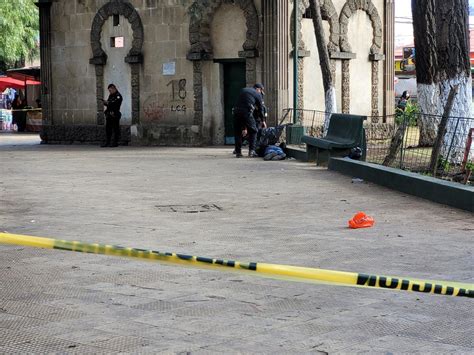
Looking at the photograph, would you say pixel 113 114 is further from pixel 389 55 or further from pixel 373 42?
pixel 389 55

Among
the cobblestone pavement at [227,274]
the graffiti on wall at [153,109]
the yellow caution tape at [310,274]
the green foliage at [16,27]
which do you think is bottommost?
the cobblestone pavement at [227,274]

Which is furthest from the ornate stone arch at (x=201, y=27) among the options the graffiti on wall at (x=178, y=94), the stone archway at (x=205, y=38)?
the graffiti on wall at (x=178, y=94)

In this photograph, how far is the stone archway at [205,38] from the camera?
1009 inches

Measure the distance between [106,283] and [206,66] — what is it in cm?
2032

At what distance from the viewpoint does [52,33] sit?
3017 cm

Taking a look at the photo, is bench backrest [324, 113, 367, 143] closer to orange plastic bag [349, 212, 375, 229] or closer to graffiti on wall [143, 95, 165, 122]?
orange plastic bag [349, 212, 375, 229]

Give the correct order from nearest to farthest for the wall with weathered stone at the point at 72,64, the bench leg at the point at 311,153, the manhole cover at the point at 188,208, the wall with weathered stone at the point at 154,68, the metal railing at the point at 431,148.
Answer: the manhole cover at the point at 188,208, the metal railing at the point at 431,148, the bench leg at the point at 311,153, the wall with weathered stone at the point at 154,68, the wall with weathered stone at the point at 72,64

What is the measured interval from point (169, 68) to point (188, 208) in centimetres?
1635

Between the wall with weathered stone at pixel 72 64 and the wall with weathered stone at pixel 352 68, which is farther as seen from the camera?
the wall with weathered stone at pixel 72 64

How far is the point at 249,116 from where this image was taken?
21250 mm

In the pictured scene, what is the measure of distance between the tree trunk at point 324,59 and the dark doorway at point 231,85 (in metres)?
2.49

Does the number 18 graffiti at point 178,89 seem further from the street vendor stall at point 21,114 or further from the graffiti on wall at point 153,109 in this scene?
the street vendor stall at point 21,114

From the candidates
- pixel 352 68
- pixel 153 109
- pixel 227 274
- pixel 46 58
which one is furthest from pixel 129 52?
pixel 227 274

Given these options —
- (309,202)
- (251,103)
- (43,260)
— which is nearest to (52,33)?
(251,103)
